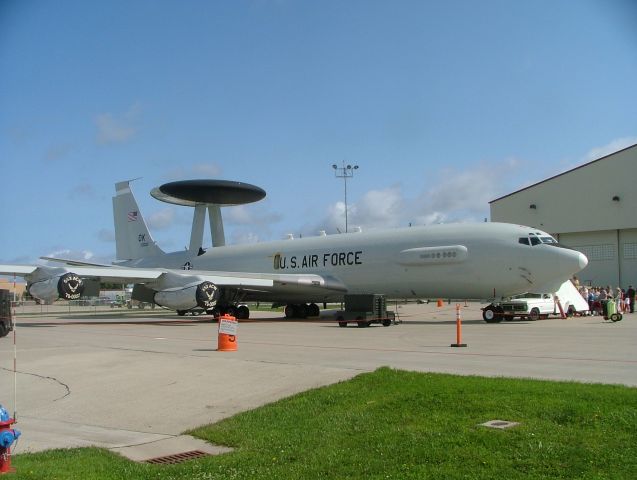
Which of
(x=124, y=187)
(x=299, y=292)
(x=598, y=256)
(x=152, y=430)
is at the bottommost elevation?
(x=152, y=430)

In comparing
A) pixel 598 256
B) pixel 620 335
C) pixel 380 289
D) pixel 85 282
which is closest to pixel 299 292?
pixel 380 289

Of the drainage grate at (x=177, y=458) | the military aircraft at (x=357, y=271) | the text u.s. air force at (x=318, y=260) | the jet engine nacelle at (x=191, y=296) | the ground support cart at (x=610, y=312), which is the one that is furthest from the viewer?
the text u.s. air force at (x=318, y=260)

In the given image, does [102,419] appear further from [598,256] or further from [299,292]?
[598,256]

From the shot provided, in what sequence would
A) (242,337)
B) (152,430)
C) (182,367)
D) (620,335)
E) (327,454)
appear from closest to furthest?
1. (327,454)
2. (152,430)
3. (182,367)
4. (620,335)
5. (242,337)

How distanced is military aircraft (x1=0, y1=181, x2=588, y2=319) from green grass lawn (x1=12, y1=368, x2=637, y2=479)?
59.3 feet

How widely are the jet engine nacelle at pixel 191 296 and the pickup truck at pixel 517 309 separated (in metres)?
12.7

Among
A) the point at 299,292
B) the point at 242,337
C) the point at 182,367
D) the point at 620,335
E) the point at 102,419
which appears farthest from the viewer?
the point at 299,292

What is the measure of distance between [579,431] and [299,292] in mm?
27163

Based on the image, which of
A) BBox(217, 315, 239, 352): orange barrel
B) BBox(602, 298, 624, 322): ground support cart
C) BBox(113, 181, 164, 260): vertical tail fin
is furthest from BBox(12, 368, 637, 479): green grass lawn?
BBox(113, 181, 164, 260): vertical tail fin

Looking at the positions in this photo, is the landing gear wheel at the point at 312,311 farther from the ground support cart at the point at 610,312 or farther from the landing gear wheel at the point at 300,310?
the ground support cart at the point at 610,312

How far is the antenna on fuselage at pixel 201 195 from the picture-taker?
54.2 metres

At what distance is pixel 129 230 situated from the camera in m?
48.5

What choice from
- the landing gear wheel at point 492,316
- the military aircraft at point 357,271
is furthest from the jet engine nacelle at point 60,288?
the landing gear wheel at point 492,316

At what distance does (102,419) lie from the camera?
930cm
